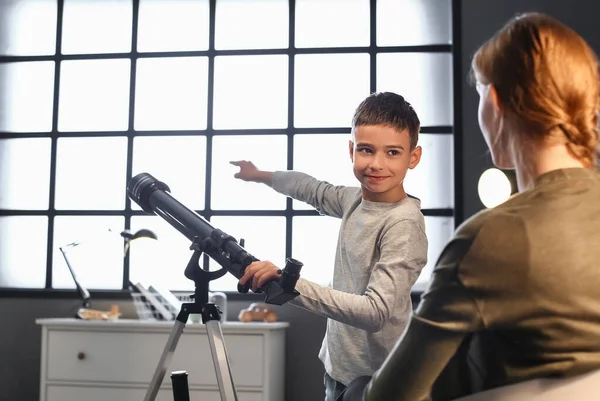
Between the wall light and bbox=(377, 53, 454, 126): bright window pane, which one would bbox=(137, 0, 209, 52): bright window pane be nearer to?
bbox=(377, 53, 454, 126): bright window pane

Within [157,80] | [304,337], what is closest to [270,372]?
[304,337]

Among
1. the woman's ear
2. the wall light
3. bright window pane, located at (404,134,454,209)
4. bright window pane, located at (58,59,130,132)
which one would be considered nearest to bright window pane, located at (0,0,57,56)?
bright window pane, located at (58,59,130,132)

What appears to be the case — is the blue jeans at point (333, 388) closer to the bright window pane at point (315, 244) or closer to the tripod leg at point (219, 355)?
the tripod leg at point (219, 355)

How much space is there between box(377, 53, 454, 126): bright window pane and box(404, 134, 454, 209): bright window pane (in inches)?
3.4

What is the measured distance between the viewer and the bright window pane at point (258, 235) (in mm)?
3340

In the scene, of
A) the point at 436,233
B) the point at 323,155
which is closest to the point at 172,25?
the point at 323,155

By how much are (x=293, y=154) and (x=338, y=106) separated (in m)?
0.31

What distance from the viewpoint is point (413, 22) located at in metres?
3.38

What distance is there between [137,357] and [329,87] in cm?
148

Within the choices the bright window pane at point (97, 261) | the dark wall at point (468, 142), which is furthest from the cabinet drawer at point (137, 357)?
the bright window pane at point (97, 261)

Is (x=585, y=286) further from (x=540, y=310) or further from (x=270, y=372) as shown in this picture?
(x=270, y=372)

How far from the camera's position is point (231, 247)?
1.48 metres

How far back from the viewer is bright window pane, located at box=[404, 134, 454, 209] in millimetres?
3256

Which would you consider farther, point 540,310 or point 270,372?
point 270,372
